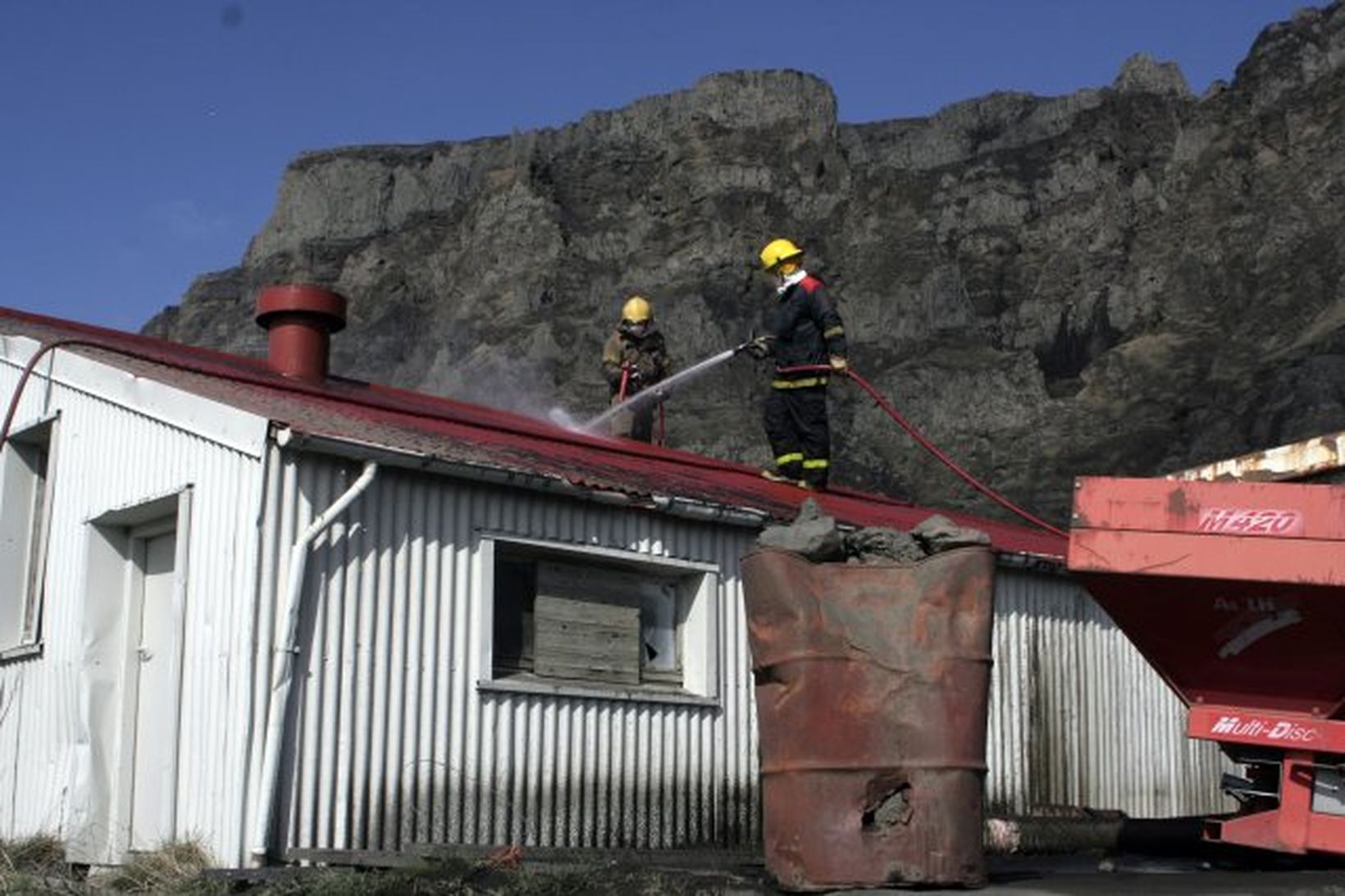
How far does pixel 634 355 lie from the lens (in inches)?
720

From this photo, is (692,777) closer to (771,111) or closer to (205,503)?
(205,503)

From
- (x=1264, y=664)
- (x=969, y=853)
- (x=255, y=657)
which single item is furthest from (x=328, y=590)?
(x=1264, y=664)

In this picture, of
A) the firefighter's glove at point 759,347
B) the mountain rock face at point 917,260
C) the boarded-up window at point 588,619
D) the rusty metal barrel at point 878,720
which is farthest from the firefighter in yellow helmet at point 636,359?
the mountain rock face at point 917,260

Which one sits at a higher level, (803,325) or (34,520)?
(803,325)

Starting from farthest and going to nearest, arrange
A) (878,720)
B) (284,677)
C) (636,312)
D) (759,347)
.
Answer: (636,312) < (759,347) < (284,677) < (878,720)

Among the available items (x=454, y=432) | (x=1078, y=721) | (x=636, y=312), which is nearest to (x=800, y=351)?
(x=454, y=432)

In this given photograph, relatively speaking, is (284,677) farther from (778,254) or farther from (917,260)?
(917,260)

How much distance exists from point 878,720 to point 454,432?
17.1ft

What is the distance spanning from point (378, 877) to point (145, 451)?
4115mm

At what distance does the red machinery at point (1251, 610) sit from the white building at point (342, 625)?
3.30m

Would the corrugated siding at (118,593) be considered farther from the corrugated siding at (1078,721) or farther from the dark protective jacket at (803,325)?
the corrugated siding at (1078,721)

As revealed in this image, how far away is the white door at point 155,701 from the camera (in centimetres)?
1048

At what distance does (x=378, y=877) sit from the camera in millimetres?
8617

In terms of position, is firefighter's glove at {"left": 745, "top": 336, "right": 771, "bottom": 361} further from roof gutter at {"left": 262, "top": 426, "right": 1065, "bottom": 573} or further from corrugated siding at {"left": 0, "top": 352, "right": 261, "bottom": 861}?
corrugated siding at {"left": 0, "top": 352, "right": 261, "bottom": 861}
